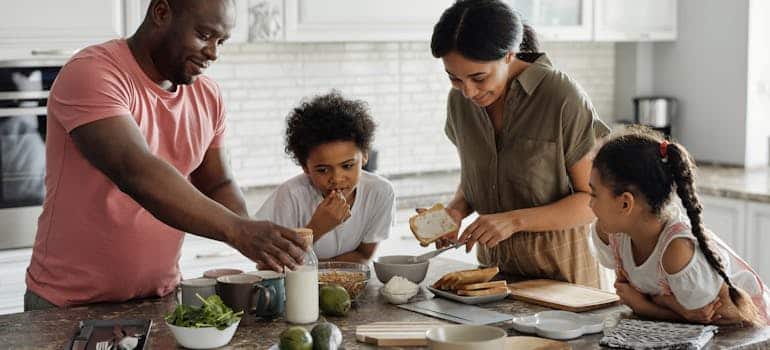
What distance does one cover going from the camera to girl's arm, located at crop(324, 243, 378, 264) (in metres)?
3.01

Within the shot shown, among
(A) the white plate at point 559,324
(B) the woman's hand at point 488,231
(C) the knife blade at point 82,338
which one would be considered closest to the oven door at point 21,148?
(C) the knife blade at point 82,338

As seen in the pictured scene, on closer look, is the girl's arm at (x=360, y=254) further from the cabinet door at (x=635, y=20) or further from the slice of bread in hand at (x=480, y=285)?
the cabinet door at (x=635, y=20)

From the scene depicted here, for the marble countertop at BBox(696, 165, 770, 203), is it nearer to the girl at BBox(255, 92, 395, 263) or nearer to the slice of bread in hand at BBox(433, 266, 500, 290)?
the girl at BBox(255, 92, 395, 263)

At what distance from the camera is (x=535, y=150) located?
2.92 m

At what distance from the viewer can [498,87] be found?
280cm

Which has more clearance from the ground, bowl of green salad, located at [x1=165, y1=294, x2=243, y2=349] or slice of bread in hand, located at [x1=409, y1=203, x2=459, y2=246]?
slice of bread in hand, located at [x1=409, y1=203, x2=459, y2=246]

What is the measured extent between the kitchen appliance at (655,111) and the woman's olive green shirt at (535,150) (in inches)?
105

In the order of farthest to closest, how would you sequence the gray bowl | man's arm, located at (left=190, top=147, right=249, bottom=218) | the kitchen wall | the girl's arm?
the kitchen wall → the girl's arm → man's arm, located at (left=190, top=147, right=249, bottom=218) → the gray bowl

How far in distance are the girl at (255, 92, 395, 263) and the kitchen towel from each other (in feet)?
3.17

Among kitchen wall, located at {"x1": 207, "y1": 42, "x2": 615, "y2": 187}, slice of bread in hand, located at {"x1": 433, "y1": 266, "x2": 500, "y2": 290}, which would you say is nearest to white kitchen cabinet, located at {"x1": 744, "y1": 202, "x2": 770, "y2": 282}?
kitchen wall, located at {"x1": 207, "y1": 42, "x2": 615, "y2": 187}

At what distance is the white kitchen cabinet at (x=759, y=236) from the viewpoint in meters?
4.59

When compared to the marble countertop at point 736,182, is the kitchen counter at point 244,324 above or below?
above

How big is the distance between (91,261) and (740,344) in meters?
1.48

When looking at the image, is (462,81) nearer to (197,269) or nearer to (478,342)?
(478,342)
